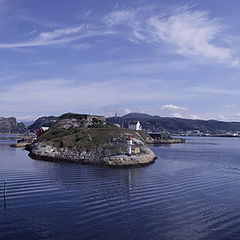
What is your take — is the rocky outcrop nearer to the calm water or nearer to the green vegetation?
the green vegetation

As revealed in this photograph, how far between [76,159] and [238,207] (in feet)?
127

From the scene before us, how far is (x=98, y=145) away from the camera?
199 ft

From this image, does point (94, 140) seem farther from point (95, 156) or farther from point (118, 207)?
point (118, 207)

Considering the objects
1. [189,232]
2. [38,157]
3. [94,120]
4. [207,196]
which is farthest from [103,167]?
[94,120]

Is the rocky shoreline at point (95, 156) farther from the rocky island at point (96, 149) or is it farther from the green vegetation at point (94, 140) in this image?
the green vegetation at point (94, 140)

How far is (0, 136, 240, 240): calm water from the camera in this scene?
64.4 ft

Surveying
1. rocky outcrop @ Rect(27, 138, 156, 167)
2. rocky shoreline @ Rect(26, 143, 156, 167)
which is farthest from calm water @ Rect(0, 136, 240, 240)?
rocky outcrop @ Rect(27, 138, 156, 167)

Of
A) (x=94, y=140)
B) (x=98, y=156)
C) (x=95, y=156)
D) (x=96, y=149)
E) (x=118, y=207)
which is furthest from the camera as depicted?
(x=94, y=140)

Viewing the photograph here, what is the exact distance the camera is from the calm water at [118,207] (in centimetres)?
1962

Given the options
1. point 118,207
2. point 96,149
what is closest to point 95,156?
point 96,149

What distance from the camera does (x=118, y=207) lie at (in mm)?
25438

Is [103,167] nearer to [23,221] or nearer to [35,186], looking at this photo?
[35,186]

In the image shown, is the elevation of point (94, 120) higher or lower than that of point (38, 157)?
higher

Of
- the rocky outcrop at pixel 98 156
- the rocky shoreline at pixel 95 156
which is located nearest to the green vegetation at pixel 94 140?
the rocky outcrop at pixel 98 156
